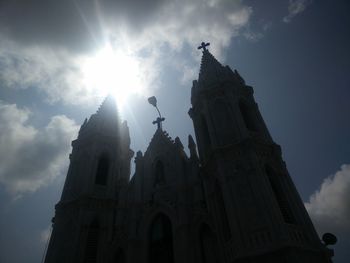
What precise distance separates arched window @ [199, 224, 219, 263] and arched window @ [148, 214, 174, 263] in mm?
2139

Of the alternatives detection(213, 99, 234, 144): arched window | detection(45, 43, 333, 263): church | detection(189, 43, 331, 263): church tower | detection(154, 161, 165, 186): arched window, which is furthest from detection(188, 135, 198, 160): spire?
detection(213, 99, 234, 144): arched window

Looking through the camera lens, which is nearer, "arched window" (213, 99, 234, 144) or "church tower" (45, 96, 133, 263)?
"arched window" (213, 99, 234, 144)

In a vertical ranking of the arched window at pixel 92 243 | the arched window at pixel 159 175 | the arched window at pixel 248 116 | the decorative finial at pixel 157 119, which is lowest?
the arched window at pixel 92 243

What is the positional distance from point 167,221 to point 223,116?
7979 millimetres

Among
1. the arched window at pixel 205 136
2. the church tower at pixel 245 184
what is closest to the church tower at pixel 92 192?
the arched window at pixel 205 136

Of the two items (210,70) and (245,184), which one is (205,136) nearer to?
(210,70)

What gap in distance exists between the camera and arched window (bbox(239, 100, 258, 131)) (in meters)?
19.4

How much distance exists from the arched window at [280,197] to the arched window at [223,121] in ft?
10.2

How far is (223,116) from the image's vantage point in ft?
63.9

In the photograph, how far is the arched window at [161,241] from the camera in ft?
58.9

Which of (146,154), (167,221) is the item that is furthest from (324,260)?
(146,154)

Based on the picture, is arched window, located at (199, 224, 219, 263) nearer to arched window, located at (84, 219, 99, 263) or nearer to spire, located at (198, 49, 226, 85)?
arched window, located at (84, 219, 99, 263)

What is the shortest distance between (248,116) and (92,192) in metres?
13.5

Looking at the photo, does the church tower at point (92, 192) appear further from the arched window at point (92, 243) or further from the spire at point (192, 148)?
the spire at point (192, 148)
